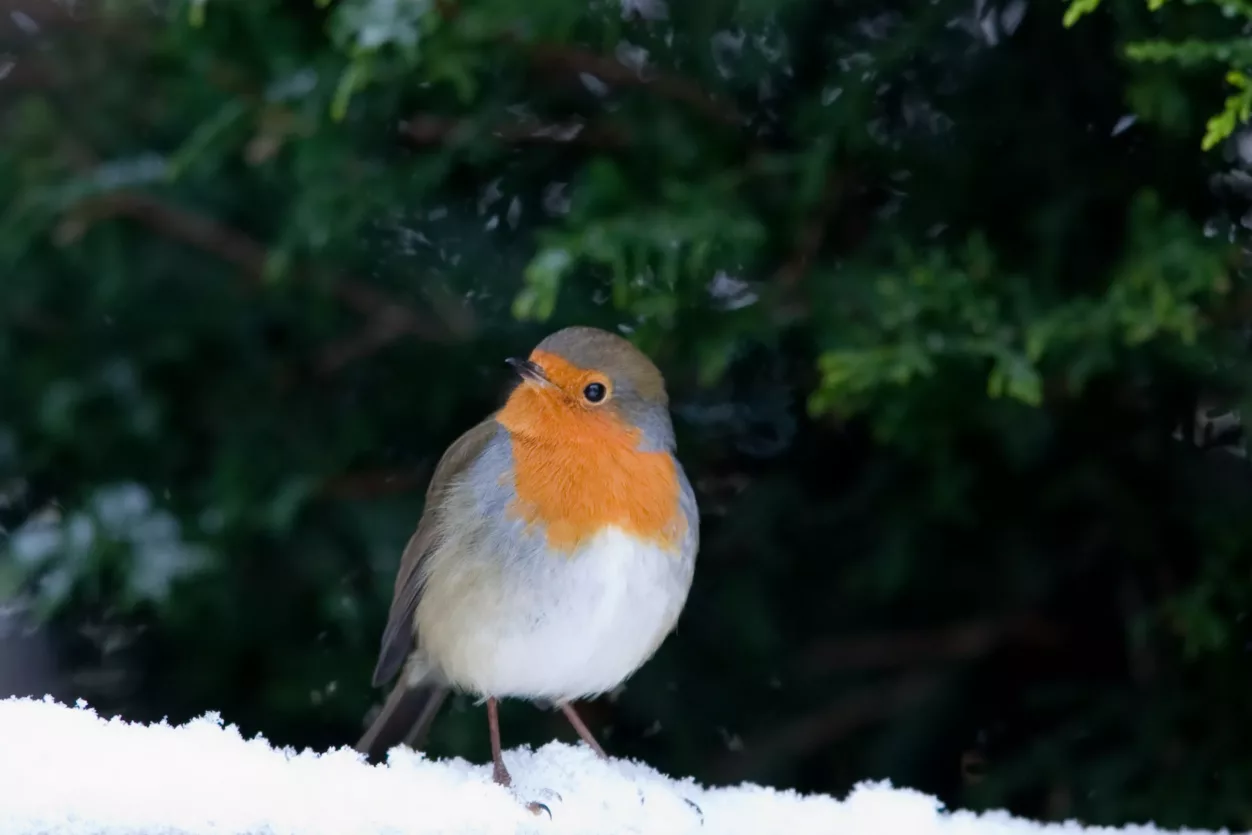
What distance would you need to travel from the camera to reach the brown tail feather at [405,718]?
299 cm

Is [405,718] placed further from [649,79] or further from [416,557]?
[649,79]

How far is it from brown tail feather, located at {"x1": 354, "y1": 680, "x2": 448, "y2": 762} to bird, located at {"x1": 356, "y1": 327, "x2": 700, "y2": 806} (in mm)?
376

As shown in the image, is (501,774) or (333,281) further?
(333,281)

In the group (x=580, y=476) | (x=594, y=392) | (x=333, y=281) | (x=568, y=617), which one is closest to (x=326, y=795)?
(x=568, y=617)

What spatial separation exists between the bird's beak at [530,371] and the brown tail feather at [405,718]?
0.81m

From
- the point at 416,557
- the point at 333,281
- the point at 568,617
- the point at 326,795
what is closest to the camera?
the point at 326,795

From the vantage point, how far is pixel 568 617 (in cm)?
242

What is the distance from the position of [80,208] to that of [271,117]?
0.49 m

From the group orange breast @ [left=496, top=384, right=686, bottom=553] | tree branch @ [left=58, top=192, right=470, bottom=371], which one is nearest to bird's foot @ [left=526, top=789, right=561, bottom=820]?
orange breast @ [left=496, top=384, right=686, bottom=553]

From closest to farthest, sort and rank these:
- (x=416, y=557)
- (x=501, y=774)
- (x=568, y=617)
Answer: (x=501, y=774) → (x=568, y=617) → (x=416, y=557)

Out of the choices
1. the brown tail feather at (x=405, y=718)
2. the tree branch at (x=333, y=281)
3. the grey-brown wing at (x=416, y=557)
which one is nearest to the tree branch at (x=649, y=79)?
the tree branch at (x=333, y=281)

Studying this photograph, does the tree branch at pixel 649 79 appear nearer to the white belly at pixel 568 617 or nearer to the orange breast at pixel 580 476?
the orange breast at pixel 580 476

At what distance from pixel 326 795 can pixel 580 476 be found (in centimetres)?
80

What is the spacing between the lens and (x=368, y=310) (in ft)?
10.9
